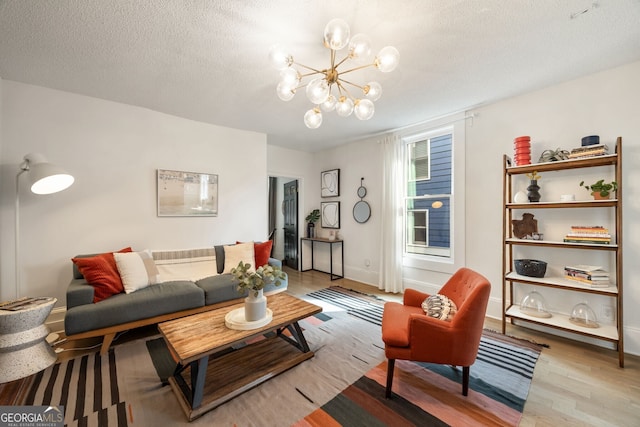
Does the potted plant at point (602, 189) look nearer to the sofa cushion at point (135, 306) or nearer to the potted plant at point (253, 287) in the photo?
the potted plant at point (253, 287)

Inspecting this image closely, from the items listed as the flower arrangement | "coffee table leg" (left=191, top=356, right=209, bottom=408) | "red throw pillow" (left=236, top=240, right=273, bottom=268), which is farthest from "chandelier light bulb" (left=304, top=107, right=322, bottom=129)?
"red throw pillow" (left=236, top=240, right=273, bottom=268)

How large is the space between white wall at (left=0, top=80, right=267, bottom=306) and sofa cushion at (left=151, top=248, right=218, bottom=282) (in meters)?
0.23

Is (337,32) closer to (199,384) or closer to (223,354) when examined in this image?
(199,384)

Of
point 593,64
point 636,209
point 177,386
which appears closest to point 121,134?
point 177,386

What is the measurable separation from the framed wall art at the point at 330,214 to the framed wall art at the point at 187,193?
2.21m

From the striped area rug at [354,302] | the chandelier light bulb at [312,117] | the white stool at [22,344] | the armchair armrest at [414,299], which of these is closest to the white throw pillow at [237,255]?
the striped area rug at [354,302]

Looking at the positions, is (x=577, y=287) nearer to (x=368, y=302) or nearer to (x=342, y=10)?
(x=368, y=302)

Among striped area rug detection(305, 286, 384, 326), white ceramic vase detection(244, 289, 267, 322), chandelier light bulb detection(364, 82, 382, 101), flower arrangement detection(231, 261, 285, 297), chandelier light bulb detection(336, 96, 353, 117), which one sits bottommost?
striped area rug detection(305, 286, 384, 326)

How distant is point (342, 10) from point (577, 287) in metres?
2.99

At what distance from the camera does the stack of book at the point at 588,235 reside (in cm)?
220

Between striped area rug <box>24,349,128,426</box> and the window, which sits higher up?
the window

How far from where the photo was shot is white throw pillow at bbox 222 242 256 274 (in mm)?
3430

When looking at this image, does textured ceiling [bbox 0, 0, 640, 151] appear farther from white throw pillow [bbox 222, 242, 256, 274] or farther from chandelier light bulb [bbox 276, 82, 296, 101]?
white throw pillow [bbox 222, 242, 256, 274]

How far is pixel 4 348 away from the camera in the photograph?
6.21ft
